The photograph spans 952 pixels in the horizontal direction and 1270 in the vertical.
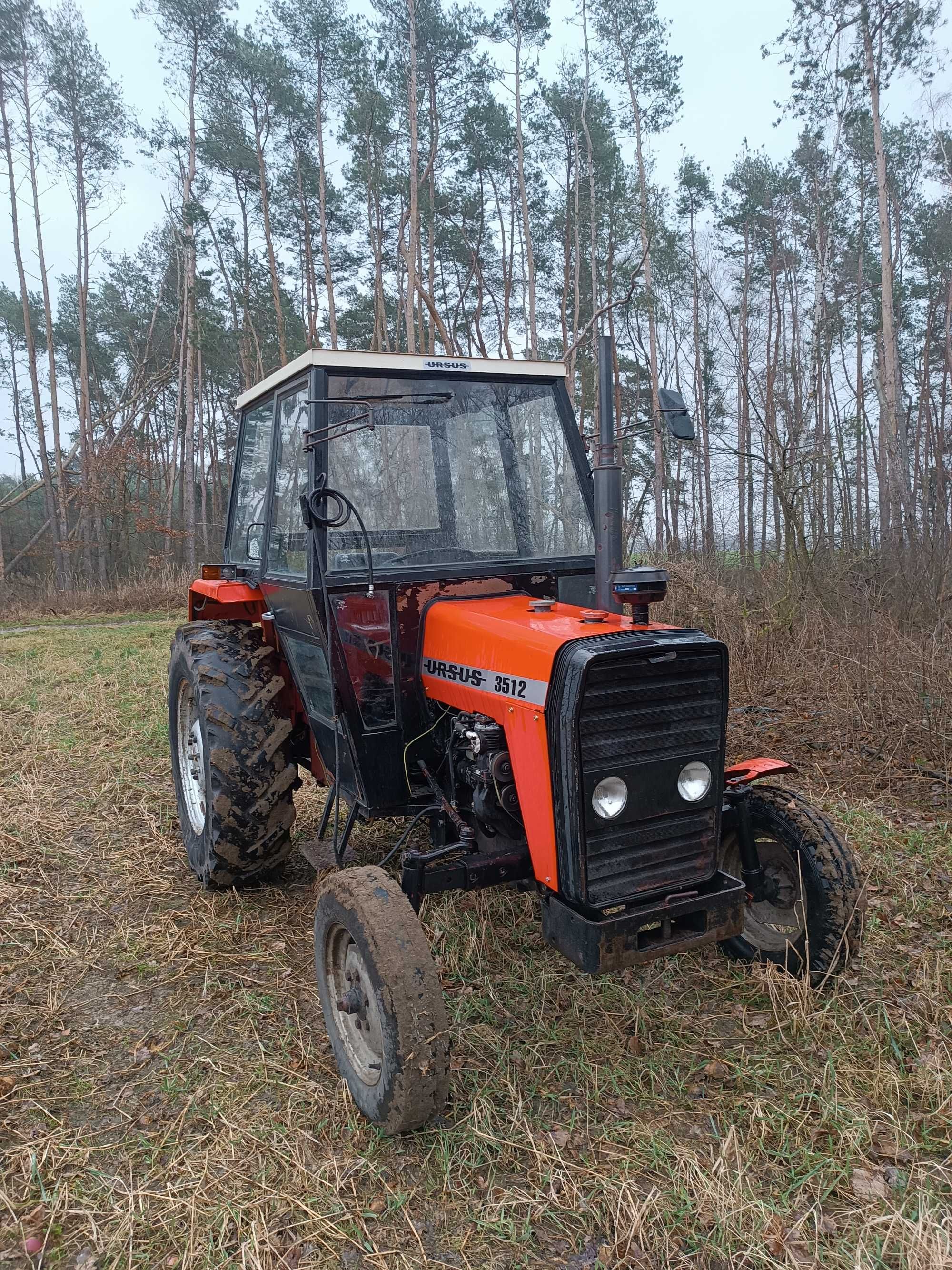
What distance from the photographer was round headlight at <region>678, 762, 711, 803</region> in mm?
2596

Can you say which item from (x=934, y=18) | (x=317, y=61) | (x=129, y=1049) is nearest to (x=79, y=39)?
(x=317, y=61)

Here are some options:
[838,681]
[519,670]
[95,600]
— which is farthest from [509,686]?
[95,600]

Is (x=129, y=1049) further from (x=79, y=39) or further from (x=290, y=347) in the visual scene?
(x=79, y=39)

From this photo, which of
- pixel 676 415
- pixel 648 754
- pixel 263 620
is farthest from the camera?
pixel 263 620

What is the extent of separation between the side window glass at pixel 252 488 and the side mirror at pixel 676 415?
5.47 feet

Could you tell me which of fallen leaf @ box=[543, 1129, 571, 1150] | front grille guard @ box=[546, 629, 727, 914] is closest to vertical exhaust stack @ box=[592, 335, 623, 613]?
front grille guard @ box=[546, 629, 727, 914]

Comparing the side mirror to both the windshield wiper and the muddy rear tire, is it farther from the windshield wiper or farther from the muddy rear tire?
the muddy rear tire

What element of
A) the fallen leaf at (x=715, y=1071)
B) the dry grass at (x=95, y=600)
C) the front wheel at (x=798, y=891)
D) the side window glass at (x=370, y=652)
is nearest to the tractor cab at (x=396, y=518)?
the side window glass at (x=370, y=652)

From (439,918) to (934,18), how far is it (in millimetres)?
16290

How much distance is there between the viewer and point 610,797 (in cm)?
248

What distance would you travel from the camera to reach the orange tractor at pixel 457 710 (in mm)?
2467

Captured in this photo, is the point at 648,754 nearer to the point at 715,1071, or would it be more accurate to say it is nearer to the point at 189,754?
the point at 715,1071

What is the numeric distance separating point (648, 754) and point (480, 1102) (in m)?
1.11

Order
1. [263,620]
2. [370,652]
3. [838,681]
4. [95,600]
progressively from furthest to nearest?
1. [95,600]
2. [838,681]
3. [263,620]
4. [370,652]
